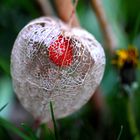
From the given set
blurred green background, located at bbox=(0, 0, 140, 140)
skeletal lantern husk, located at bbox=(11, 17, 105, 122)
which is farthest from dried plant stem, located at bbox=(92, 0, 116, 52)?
skeletal lantern husk, located at bbox=(11, 17, 105, 122)

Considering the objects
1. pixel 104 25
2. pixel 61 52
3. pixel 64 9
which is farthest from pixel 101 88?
pixel 61 52

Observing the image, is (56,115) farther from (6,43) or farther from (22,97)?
(6,43)

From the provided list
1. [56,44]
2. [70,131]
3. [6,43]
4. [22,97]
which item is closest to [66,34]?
[56,44]

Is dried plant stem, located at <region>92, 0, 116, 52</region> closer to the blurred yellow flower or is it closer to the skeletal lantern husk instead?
the blurred yellow flower

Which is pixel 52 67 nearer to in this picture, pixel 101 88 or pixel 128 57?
pixel 128 57

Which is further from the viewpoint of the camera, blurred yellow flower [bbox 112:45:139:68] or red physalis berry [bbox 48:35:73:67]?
blurred yellow flower [bbox 112:45:139:68]

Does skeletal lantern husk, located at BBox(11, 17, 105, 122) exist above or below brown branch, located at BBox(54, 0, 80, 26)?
below

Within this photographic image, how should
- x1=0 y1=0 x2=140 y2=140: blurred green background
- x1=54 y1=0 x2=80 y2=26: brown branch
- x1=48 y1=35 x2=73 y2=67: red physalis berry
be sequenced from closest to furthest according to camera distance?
1. x1=48 y1=35 x2=73 y2=67: red physalis berry
2. x1=54 y1=0 x2=80 y2=26: brown branch
3. x1=0 y1=0 x2=140 y2=140: blurred green background
